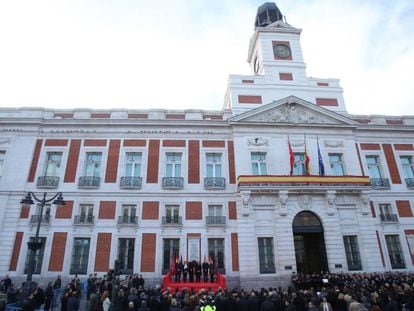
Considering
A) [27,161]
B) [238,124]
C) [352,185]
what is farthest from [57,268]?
[352,185]

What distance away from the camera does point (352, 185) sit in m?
19.8

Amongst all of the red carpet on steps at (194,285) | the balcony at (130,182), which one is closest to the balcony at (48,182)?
the balcony at (130,182)

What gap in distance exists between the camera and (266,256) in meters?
18.9

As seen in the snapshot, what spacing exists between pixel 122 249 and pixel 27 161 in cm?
907

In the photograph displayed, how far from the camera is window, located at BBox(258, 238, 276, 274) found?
60.7 feet

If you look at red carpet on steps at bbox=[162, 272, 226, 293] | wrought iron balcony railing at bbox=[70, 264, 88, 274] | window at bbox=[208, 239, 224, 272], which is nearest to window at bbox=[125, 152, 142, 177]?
wrought iron balcony railing at bbox=[70, 264, 88, 274]

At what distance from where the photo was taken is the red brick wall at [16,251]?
707 inches

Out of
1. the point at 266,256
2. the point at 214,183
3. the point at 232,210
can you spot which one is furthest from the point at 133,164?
the point at 266,256

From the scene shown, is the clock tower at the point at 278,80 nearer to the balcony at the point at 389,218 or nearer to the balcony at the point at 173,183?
the balcony at the point at 173,183

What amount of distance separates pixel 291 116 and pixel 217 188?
804cm

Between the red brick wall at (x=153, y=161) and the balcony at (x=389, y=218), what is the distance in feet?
53.0

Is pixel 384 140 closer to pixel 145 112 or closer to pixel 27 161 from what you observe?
pixel 145 112

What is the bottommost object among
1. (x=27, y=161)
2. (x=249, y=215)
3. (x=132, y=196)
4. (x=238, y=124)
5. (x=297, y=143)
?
(x=249, y=215)

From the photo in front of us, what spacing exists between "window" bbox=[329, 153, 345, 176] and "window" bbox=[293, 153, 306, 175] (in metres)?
2.15
